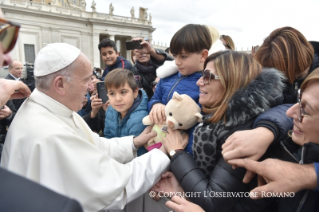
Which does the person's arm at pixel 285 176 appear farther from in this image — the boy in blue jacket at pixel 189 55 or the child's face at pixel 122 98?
the child's face at pixel 122 98

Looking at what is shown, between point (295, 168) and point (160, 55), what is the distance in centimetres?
265

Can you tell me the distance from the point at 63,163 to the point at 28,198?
79cm

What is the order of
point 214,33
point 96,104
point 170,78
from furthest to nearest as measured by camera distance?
point 96,104 → point 170,78 → point 214,33

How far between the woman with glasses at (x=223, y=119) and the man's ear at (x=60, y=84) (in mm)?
987

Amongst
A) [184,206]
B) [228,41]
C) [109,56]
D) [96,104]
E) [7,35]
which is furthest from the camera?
[109,56]

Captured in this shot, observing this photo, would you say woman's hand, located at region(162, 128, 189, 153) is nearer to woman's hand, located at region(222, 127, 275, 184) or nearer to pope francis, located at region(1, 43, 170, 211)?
pope francis, located at region(1, 43, 170, 211)

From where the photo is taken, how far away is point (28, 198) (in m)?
0.58

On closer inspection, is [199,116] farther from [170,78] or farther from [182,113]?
[170,78]

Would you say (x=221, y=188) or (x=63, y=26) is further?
(x=63, y=26)

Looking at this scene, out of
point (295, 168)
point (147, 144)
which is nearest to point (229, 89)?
point (295, 168)

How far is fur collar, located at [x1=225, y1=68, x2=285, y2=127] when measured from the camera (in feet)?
4.05

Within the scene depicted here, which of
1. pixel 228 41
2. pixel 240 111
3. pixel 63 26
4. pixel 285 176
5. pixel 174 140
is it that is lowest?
pixel 174 140

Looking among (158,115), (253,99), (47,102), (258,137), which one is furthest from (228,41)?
(47,102)

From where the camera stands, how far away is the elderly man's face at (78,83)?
1.61 meters
